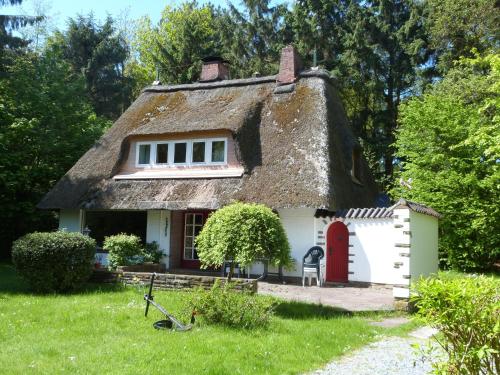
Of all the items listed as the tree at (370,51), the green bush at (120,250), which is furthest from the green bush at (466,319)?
the tree at (370,51)

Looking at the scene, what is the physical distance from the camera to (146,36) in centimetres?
4078

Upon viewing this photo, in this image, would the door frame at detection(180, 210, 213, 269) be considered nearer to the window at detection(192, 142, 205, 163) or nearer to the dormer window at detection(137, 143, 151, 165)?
the window at detection(192, 142, 205, 163)

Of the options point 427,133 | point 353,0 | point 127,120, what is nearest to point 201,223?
point 127,120

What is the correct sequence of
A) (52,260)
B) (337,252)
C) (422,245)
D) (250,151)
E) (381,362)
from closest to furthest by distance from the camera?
(381,362), (52,260), (422,245), (337,252), (250,151)

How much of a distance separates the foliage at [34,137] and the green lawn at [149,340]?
10.6m

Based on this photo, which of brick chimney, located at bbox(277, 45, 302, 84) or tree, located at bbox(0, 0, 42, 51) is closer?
brick chimney, located at bbox(277, 45, 302, 84)

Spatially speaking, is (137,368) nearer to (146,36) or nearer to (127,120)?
(127,120)

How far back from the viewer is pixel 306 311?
9719 mm

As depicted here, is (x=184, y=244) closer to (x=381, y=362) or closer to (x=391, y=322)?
(x=391, y=322)

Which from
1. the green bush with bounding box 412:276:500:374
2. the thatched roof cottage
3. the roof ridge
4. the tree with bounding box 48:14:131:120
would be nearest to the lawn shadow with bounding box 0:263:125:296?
the thatched roof cottage

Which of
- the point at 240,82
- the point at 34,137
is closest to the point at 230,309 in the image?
the point at 240,82

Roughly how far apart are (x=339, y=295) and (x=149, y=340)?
6.43 m

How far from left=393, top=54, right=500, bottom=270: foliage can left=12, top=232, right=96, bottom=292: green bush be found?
11.4 metres

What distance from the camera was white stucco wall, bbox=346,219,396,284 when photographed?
→ 46.1 feet
